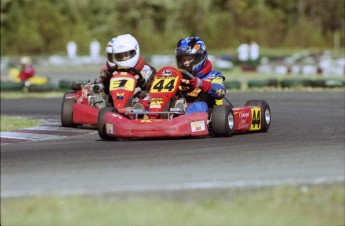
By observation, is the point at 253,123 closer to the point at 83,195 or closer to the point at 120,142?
the point at 120,142

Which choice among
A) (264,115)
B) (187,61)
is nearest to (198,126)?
(187,61)

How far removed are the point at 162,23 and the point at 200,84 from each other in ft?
185

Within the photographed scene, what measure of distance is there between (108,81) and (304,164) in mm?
5027

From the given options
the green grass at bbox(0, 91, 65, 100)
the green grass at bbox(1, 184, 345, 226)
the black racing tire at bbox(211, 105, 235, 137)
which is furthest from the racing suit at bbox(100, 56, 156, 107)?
the green grass at bbox(0, 91, 65, 100)

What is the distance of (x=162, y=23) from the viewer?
218ft

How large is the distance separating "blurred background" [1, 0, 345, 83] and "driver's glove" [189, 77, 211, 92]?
3460 cm

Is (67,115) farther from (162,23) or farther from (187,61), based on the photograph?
(162,23)

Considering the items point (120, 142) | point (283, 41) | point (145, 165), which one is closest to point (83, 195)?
point (145, 165)

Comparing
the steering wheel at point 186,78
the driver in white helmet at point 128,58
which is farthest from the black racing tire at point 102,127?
the driver in white helmet at point 128,58

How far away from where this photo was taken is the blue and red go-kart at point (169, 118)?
32.1 feet

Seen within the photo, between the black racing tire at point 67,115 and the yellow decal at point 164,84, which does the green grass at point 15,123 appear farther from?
the yellow decal at point 164,84

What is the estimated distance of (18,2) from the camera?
2179 inches

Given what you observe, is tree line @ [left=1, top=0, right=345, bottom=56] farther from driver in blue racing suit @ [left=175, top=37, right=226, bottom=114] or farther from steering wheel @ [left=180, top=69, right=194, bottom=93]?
steering wheel @ [left=180, top=69, right=194, bottom=93]

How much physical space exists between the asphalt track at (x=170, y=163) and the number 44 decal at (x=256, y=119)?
159mm
